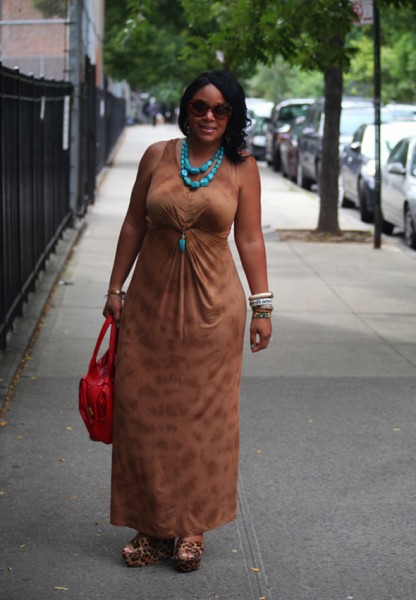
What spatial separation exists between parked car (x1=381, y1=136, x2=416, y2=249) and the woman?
11.7 m

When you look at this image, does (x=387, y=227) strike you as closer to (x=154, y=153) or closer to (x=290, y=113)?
(x=154, y=153)

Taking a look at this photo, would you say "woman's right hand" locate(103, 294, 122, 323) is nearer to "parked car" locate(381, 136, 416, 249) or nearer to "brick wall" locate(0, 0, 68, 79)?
"parked car" locate(381, 136, 416, 249)

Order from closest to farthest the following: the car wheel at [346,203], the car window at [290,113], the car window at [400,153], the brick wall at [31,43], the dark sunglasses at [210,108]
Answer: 1. the dark sunglasses at [210,108]
2. the brick wall at [31,43]
3. the car window at [400,153]
4. the car wheel at [346,203]
5. the car window at [290,113]

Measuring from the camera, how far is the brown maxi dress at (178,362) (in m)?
4.72

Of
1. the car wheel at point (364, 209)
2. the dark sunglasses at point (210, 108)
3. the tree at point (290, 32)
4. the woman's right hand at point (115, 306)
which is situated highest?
the tree at point (290, 32)

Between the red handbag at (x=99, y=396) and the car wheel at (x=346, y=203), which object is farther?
the car wheel at (x=346, y=203)

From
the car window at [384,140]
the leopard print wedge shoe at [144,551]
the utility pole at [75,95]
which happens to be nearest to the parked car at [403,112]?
the car window at [384,140]

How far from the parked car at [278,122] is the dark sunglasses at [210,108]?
28.8 meters

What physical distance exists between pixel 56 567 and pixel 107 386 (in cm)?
69

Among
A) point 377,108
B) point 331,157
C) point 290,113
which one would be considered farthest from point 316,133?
point 377,108

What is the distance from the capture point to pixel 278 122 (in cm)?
3516

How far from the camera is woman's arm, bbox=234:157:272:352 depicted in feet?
15.7

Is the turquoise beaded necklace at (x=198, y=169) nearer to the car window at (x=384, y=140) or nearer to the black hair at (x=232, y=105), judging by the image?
the black hair at (x=232, y=105)

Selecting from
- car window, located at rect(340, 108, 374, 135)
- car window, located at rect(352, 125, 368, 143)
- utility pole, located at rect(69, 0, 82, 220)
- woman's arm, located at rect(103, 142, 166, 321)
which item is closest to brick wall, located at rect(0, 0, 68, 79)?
utility pole, located at rect(69, 0, 82, 220)
